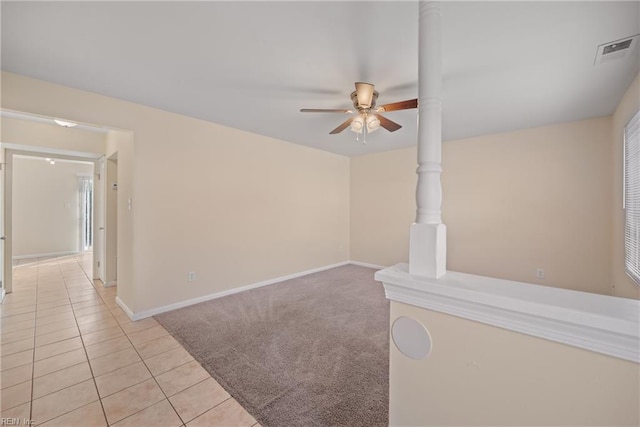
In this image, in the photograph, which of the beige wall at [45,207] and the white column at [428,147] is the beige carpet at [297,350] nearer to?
the white column at [428,147]

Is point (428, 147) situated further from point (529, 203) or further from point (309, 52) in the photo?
point (529, 203)

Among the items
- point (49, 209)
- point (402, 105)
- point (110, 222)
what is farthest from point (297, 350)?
point (49, 209)

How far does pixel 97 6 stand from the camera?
149cm

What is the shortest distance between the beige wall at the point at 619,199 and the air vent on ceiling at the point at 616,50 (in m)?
0.77

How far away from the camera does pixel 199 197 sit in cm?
342

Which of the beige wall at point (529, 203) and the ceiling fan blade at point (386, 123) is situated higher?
the ceiling fan blade at point (386, 123)

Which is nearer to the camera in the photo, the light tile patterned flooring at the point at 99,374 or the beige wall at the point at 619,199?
the light tile patterned flooring at the point at 99,374

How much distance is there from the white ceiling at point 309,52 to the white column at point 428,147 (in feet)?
1.82

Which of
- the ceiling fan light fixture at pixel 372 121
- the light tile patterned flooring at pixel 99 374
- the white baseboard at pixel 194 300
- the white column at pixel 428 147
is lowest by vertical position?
the light tile patterned flooring at pixel 99 374

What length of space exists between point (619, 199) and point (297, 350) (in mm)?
3961

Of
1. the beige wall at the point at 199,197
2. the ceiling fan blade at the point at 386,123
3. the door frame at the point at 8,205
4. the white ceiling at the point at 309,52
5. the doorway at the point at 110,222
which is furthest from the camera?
the doorway at the point at 110,222

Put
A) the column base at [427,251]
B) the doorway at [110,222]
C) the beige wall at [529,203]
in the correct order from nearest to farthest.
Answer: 1. the column base at [427,251]
2. the beige wall at [529,203]
3. the doorway at [110,222]

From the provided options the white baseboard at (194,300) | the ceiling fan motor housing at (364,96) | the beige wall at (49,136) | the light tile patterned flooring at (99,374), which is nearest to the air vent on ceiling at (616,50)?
the ceiling fan motor housing at (364,96)

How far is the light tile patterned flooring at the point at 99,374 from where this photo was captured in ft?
5.26
